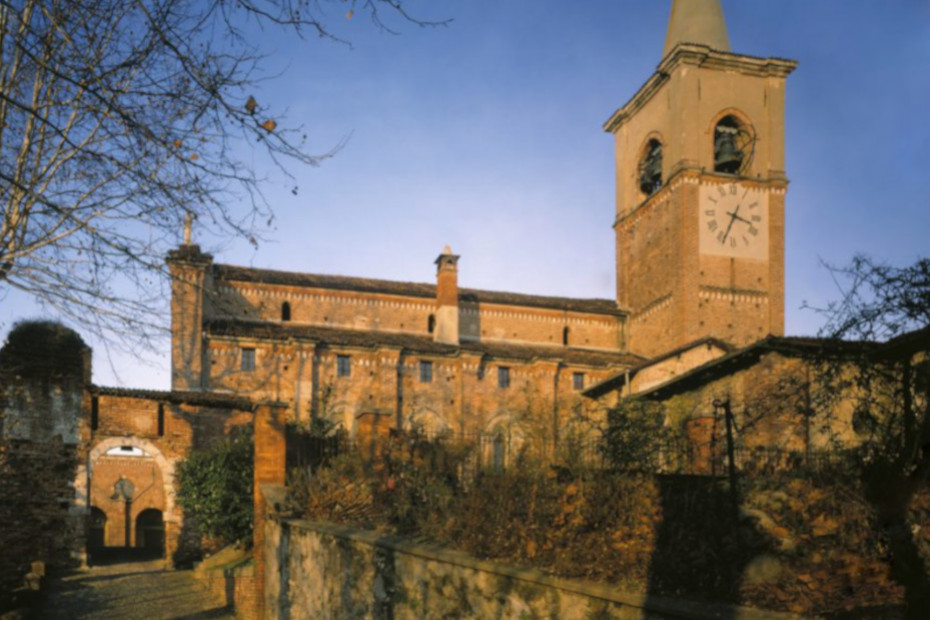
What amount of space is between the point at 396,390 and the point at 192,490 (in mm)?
14130

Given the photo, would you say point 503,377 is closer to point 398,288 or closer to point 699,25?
point 398,288

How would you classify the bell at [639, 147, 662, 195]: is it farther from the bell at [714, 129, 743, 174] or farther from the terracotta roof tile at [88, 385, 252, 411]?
the terracotta roof tile at [88, 385, 252, 411]

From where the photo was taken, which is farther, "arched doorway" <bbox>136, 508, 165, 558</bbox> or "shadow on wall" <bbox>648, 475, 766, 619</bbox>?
"arched doorway" <bbox>136, 508, 165, 558</bbox>

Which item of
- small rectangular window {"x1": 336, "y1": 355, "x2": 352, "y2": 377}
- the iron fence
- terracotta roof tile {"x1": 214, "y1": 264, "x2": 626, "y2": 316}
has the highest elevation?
terracotta roof tile {"x1": 214, "y1": 264, "x2": 626, "y2": 316}

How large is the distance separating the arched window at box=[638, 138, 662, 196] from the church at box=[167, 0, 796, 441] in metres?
0.11

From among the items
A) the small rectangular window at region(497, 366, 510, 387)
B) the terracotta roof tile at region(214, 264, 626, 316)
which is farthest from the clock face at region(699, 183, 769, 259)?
the small rectangular window at region(497, 366, 510, 387)

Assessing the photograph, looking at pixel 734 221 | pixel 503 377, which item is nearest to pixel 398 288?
pixel 503 377

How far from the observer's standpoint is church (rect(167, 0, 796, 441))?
102 ft

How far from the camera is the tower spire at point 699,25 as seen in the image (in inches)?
1406

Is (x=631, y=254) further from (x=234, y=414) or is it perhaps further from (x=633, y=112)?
(x=234, y=414)

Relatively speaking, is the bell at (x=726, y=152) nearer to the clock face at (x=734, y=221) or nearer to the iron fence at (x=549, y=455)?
the clock face at (x=734, y=221)

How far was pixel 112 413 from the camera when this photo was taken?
19766 mm

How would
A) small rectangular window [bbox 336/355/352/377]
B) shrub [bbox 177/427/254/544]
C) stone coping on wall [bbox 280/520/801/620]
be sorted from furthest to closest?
small rectangular window [bbox 336/355/352/377]
shrub [bbox 177/427/254/544]
stone coping on wall [bbox 280/520/801/620]

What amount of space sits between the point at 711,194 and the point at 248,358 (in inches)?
772
